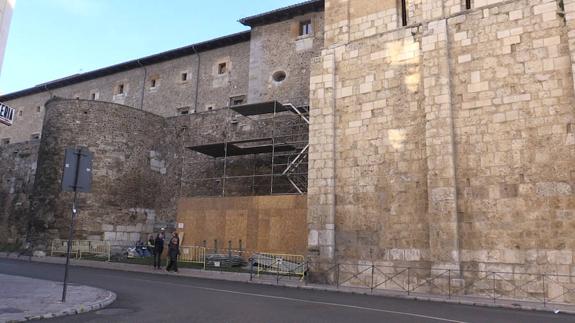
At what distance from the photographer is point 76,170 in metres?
8.47

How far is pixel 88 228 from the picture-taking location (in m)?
21.4

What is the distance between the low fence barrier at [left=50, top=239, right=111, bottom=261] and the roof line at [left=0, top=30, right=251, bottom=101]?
43.6 ft

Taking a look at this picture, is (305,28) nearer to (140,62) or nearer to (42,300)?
(140,62)

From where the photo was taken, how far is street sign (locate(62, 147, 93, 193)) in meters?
8.27

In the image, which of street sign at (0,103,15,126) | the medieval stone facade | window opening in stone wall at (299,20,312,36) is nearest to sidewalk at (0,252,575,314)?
the medieval stone facade

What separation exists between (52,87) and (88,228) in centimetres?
Answer: 2002

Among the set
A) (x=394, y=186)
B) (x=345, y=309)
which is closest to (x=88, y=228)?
(x=394, y=186)

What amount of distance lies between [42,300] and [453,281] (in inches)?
344

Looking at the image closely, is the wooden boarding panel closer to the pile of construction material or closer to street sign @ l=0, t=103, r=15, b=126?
the pile of construction material

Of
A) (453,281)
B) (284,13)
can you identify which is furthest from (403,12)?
(284,13)

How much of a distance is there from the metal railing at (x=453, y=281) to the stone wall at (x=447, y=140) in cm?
16

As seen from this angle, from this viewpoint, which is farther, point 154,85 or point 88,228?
point 154,85

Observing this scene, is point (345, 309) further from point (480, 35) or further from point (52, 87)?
point (52, 87)

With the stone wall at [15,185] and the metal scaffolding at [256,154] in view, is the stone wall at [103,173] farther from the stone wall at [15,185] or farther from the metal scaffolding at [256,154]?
the stone wall at [15,185]
